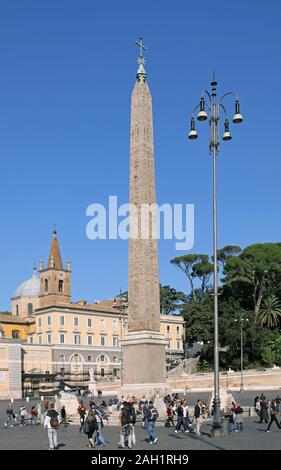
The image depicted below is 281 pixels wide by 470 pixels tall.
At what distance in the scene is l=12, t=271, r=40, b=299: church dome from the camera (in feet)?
281

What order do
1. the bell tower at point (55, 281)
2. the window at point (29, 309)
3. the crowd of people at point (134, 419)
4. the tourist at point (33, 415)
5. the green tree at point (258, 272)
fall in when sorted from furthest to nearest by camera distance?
the window at point (29, 309) < the bell tower at point (55, 281) < the green tree at point (258, 272) < the tourist at point (33, 415) < the crowd of people at point (134, 419)

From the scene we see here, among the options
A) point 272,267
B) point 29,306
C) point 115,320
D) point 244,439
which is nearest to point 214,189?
point 244,439

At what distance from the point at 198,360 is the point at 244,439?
44.9m

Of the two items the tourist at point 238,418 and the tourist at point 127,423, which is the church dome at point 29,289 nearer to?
the tourist at point 238,418

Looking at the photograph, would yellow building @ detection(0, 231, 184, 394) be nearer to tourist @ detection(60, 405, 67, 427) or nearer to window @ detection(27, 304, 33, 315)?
window @ detection(27, 304, 33, 315)

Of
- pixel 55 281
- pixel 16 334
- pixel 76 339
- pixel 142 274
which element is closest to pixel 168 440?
pixel 142 274

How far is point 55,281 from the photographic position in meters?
76.6

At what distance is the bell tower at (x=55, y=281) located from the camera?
75.9 meters

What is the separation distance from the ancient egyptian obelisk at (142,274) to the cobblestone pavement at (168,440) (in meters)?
5.37

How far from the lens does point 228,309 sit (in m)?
61.6

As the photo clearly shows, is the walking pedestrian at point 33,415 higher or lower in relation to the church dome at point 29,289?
lower

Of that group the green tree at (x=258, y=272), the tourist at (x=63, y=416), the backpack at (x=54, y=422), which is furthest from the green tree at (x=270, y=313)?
the backpack at (x=54, y=422)

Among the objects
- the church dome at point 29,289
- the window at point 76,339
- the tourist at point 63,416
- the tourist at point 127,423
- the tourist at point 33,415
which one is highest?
the church dome at point 29,289

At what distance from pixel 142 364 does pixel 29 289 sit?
196 feet
